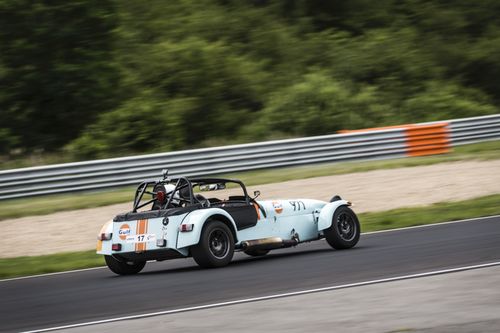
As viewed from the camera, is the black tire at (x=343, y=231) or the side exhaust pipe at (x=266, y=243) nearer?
the side exhaust pipe at (x=266, y=243)

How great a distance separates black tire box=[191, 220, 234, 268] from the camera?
11406 millimetres

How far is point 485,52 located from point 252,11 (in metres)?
9.63

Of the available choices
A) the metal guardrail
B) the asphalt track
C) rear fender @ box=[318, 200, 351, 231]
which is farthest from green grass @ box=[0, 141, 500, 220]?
rear fender @ box=[318, 200, 351, 231]

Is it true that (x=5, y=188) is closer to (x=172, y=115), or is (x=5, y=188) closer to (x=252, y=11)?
(x=172, y=115)

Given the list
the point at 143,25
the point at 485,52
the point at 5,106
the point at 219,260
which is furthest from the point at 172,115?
the point at 219,260

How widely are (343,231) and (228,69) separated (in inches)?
803

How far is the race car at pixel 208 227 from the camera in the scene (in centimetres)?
1148

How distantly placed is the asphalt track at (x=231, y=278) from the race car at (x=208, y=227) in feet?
0.73

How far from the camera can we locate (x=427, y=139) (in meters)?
24.7

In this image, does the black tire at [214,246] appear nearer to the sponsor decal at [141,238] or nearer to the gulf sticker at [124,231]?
the sponsor decal at [141,238]

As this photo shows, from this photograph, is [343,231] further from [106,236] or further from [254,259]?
[106,236]

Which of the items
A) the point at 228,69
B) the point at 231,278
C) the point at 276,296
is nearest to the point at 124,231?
the point at 231,278

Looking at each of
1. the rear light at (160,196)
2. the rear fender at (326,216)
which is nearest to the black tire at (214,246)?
the rear light at (160,196)

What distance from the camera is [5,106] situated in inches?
1140
